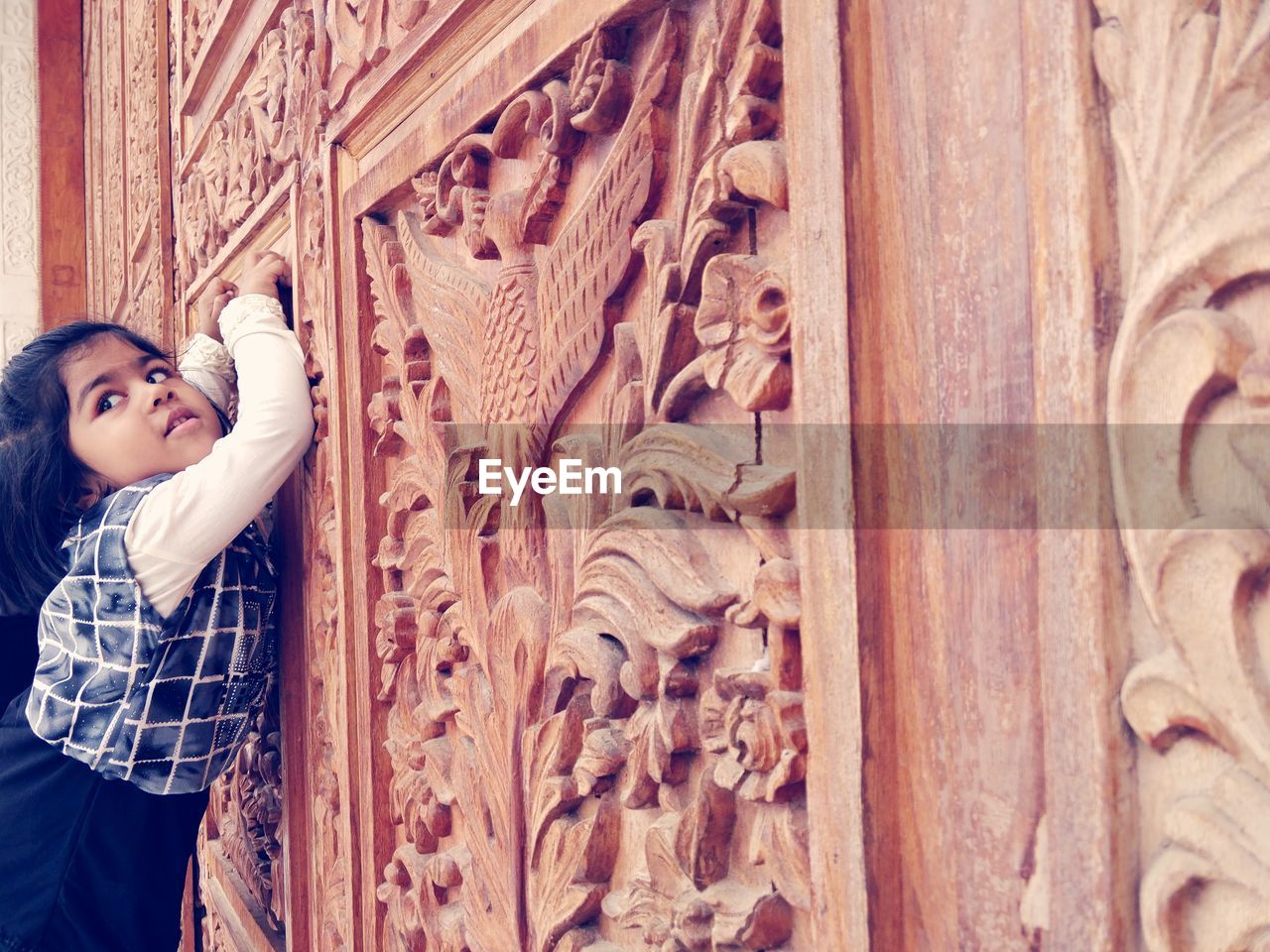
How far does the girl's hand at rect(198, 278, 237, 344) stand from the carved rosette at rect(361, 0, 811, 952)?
53cm

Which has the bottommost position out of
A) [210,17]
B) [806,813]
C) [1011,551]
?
[806,813]

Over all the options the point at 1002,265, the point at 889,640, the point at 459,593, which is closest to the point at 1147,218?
the point at 1002,265

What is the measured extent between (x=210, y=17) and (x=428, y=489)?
92cm

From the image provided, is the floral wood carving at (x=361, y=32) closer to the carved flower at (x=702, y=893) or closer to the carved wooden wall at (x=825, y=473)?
the carved wooden wall at (x=825, y=473)

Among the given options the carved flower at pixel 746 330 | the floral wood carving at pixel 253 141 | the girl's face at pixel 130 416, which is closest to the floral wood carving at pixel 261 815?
the girl's face at pixel 130 416

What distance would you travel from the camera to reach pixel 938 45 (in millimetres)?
366

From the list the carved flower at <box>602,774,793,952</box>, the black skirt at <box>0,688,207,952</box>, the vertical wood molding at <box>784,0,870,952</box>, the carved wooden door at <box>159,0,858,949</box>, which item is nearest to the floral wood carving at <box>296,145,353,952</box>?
the carved wooden door at <box>159,0,858,949</box>

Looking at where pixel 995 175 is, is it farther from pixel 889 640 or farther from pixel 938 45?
pixel 889 640

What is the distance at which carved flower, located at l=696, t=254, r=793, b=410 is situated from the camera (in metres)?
0.41

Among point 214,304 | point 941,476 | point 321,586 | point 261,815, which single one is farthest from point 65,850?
point 941,476

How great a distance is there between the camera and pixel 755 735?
1.36 ft

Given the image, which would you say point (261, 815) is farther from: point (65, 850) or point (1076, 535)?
point (1076, 535)

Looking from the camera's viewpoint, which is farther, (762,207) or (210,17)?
(210,17)

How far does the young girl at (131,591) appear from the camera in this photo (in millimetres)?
995
